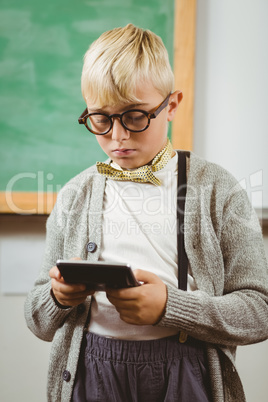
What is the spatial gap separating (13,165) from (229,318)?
0.92m

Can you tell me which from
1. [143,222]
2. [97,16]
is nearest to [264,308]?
[143,222]

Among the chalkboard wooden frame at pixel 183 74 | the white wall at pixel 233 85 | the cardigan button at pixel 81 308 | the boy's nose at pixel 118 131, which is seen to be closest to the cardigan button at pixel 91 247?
the cardigan button at pixel 81 308

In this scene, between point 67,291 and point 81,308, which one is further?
point 81,308

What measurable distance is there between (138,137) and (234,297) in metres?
0.38

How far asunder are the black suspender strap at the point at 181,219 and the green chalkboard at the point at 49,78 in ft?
1.69

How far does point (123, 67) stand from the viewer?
2.77 ft

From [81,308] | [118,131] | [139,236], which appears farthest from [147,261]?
[118,131]

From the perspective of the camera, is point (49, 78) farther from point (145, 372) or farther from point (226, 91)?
point (145, 372)

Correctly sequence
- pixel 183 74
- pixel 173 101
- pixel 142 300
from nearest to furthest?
1. pixel 142 300
2. pixel 173 101
3. pixel 183 74

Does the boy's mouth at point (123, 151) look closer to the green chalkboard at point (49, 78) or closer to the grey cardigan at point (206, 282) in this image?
the grey cardigan at point (206, 282)

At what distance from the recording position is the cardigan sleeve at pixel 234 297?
2.58 ft

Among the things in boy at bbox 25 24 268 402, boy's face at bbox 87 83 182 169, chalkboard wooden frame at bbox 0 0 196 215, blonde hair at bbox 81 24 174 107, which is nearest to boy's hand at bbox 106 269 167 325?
boy at bbox 25 24 268 402

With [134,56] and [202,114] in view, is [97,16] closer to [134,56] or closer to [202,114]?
[202,114]

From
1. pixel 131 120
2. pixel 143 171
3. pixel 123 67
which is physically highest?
pixel 123 67
